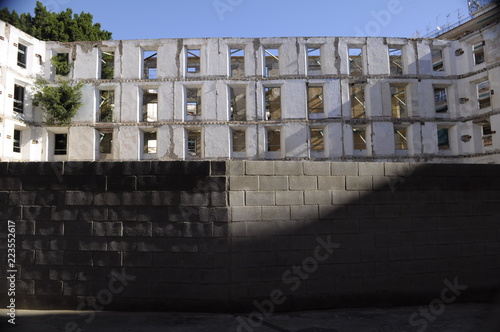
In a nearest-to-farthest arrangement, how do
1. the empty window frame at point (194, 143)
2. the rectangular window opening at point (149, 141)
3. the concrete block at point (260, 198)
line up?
the concrete block at point (260, 198) → the rectangular window opening at point (149, 141) → the empty window frame at point (194, 143)

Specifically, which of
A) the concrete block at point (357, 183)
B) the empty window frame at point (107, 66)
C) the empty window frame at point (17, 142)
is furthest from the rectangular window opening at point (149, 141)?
the concrete block at point (357, 183)

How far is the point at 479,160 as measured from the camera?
25734 millimetres

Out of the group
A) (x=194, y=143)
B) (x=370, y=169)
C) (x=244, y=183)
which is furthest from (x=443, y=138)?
(x=244, y=183)

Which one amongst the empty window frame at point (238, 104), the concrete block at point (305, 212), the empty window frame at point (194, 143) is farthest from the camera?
the empty window frame at point (238, 104)

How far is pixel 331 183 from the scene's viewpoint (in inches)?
221

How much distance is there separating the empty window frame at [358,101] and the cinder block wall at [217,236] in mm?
22889

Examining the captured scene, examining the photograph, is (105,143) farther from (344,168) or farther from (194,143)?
(344,168)

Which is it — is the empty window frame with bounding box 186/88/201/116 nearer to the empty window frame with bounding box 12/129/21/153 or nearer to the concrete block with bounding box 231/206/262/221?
the empty window frame with bounding box 12/129/21/153

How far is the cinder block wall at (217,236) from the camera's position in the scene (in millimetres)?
5227

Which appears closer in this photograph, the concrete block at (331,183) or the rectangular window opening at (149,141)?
the concrete block at (331,183)

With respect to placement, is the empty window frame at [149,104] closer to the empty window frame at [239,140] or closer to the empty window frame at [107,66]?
the empty window frame at [107,66]

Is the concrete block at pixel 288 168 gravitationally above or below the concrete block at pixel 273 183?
above

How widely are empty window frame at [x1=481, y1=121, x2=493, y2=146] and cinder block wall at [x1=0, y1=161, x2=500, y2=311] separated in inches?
999

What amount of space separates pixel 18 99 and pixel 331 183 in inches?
1049
